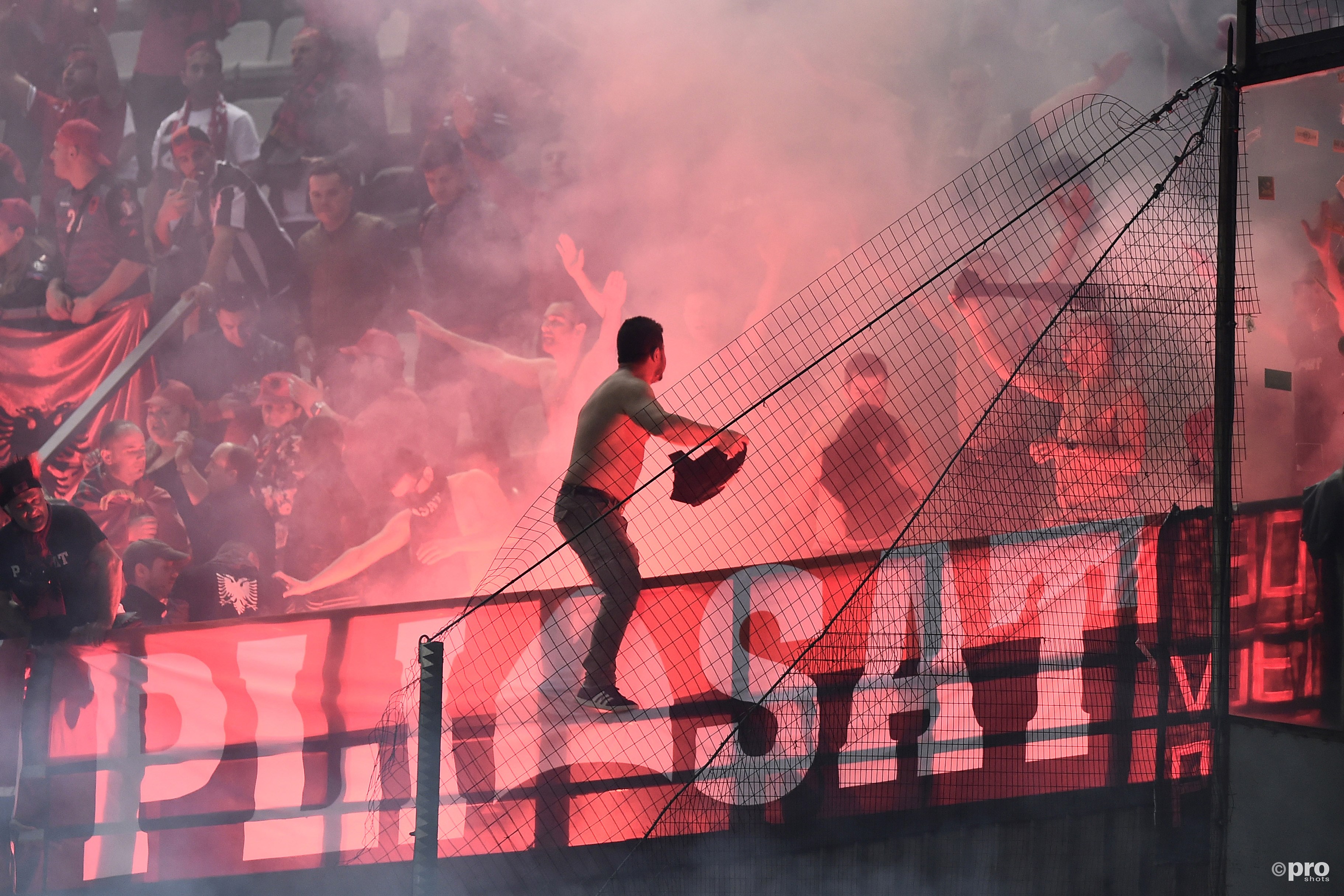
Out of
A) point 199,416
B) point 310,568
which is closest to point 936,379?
point 310,568

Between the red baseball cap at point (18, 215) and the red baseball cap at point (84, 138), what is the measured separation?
466mm

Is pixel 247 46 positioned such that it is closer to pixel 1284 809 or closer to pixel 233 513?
pixel 233 513

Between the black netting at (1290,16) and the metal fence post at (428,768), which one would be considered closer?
the metal fence post at (428,768)

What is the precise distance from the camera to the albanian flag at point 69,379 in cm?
580

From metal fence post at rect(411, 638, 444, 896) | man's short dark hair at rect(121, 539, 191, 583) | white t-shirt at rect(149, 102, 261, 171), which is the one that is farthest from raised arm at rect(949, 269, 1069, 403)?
man's short dark hair at rect(121, 539, 191, 583)

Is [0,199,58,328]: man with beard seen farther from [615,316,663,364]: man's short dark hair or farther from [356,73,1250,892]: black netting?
[615,316,663,364]: man's short dark hair

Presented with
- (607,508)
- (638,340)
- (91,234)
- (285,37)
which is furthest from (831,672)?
(91,234)

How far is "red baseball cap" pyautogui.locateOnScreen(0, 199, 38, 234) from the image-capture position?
5895mm

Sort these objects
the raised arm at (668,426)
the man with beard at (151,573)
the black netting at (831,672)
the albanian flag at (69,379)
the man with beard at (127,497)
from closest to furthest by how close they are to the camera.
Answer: the raised arm at (668,426) → the black netting at (831,672) → the man with beard at (151,573) → the man with beard at (127,497) → the albanian flag at (69,379)

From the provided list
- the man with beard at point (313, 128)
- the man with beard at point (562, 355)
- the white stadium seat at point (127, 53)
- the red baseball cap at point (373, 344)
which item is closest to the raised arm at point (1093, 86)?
the man with beard at point (562, 355)

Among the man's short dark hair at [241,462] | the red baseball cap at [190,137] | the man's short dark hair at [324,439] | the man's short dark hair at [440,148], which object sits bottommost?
the man's short dark hair at [241,462]

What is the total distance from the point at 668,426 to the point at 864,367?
2.85 meters

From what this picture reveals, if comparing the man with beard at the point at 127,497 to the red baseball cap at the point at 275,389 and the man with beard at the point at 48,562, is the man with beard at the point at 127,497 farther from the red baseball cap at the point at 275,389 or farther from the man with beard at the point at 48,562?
the man with beard at the point at 48,562
